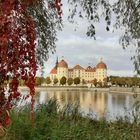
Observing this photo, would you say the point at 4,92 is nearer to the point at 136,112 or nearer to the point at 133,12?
the point at 133,12

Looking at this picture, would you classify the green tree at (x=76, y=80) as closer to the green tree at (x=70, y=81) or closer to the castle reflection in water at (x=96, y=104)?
the green tree at (x=70, y=81)

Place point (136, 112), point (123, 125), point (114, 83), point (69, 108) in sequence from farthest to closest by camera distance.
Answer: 1. point (114, 83)
2. point (69, 108)
3. point (123, 125)
4. point (136, 112)

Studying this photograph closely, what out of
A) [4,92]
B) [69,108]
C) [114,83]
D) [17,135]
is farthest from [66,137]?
[114,83]

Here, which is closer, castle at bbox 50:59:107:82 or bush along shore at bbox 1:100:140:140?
bush along shore at bbox 1:100:140:140

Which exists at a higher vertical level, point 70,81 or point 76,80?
point 76,80

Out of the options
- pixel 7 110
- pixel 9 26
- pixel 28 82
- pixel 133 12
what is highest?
pixel 133 12

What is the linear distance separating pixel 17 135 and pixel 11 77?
255 inches

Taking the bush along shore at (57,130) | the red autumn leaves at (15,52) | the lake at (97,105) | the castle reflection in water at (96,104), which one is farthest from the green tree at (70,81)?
the red autumn leaves at (15,52)

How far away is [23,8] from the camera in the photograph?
96.2 inches

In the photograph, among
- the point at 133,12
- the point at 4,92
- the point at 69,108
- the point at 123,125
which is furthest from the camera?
the point at 69,108

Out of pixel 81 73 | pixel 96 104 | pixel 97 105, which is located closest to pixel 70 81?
pixel 81 73

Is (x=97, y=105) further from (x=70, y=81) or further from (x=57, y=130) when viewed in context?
(x=70, y=81)

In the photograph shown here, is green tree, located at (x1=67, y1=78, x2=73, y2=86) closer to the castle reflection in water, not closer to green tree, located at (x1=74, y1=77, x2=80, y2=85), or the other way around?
green tree, located at (x1=74, y1=77, x2=80, y2=85)

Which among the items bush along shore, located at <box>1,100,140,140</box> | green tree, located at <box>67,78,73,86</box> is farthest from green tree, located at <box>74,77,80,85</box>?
bush along shore, located at <box>1,100,140,140</box>
